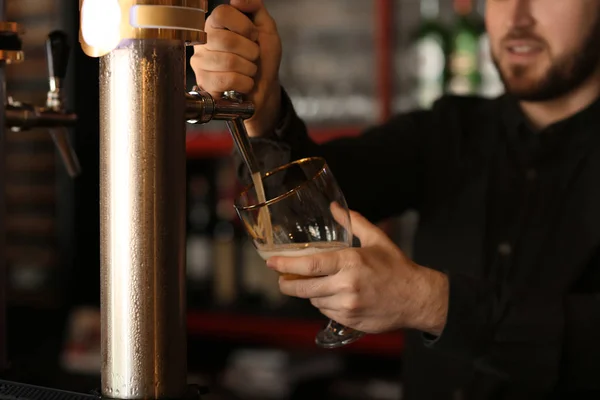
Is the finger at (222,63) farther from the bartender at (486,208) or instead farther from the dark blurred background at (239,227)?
the dark blurred background at (239,227)

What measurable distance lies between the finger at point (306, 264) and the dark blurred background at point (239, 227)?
1782mm

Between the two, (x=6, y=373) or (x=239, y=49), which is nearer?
(x=6, y=373)

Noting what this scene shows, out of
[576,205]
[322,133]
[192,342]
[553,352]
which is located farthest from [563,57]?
[192,342]

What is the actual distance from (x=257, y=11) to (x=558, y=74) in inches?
33.3

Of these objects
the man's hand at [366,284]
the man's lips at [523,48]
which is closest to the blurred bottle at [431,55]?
the man's lips at [523,48]

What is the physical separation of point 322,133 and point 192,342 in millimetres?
1004

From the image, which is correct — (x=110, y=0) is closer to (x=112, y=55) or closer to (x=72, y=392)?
(x=112, y=55)

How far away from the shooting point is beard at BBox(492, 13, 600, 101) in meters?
1.65

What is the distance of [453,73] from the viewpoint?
266cm

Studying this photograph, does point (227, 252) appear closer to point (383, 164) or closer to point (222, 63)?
point (383, 164)

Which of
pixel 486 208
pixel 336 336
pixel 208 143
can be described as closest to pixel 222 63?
pixel 336 336

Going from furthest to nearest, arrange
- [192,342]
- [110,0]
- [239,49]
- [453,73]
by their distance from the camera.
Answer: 1. [192,342]
2. [453,73]
3. [239,49]
4. [110,0]

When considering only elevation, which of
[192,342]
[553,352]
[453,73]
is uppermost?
[453,73]

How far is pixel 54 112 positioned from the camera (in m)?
0.80
